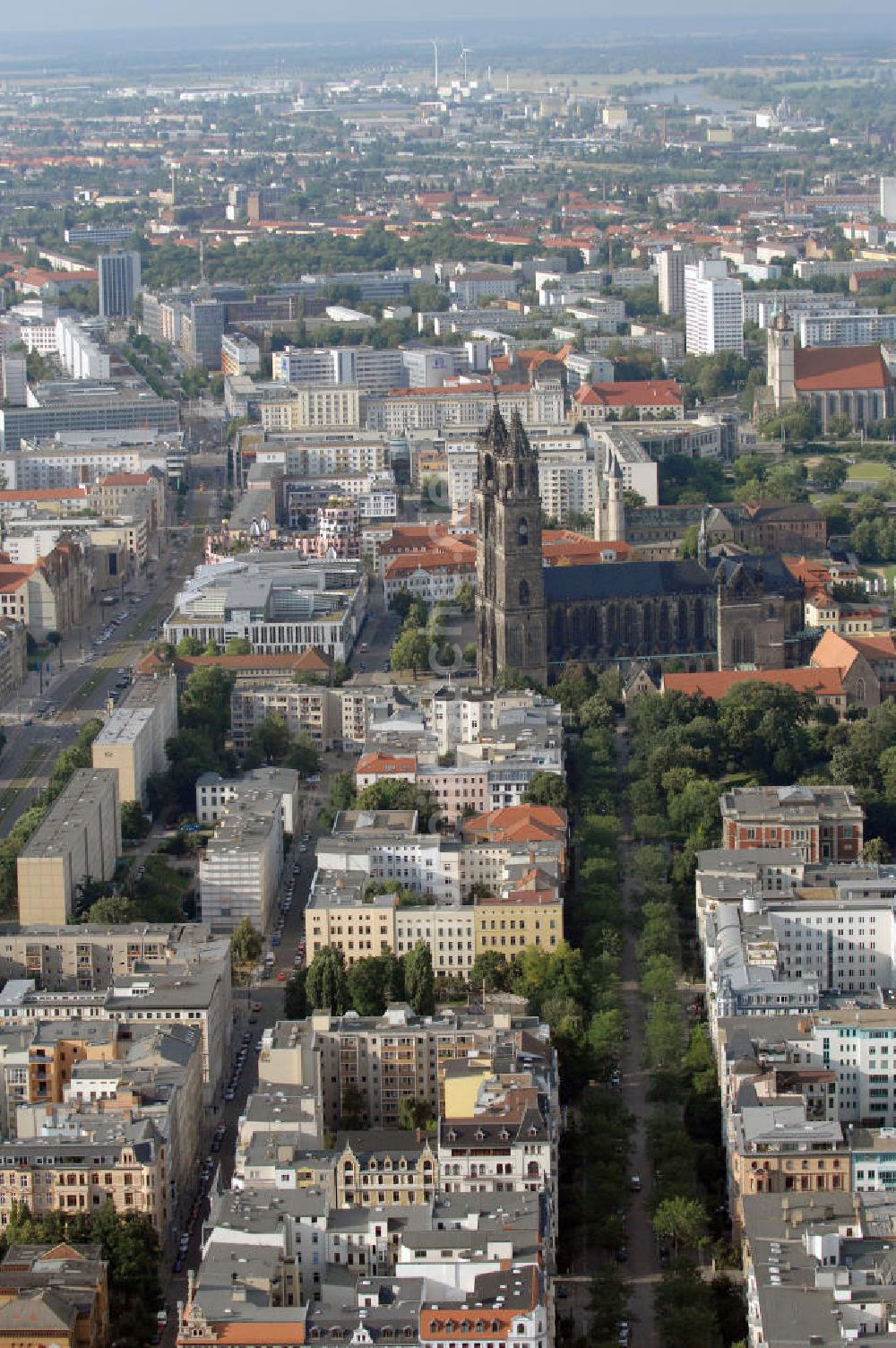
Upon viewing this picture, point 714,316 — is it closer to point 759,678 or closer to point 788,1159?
point 759,678

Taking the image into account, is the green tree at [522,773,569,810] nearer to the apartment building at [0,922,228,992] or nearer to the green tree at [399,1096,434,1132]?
the apartment building at [0,922,228,992]

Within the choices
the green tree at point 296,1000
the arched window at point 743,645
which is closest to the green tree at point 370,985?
the green tree at point 296,1000

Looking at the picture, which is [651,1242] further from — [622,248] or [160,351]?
[622,248]

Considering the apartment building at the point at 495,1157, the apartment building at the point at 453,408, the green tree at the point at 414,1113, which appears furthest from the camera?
the apartment building at the point at 453,408

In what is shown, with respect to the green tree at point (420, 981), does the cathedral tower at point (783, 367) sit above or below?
below

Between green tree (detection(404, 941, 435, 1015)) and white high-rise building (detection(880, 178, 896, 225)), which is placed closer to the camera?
green tree (detection(404, 941, 435, 1015))

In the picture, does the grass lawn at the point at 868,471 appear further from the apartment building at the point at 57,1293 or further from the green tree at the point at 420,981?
the apartment building at the point at 57,1293

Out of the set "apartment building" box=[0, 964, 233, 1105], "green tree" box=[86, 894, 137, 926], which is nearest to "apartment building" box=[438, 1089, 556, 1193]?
"apartment building" box=[0, 964, 233, 1105]
